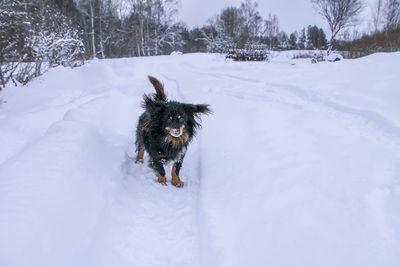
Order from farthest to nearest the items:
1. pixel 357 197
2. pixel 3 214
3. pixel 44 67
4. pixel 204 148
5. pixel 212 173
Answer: pixel 44 67 → pixel 204 148 → pixel 212 173 → pixel 357 197 → pixel 3 214

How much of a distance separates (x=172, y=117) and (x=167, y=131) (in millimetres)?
198

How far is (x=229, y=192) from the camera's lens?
8.53ft

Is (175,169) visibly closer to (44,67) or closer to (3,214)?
(3,214)

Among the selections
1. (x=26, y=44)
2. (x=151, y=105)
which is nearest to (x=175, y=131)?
(x=151, y=105)

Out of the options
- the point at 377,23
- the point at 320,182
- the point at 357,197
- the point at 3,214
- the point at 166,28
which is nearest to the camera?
the point at 3,214

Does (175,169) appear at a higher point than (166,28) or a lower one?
lower

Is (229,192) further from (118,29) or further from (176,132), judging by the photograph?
(118,29)

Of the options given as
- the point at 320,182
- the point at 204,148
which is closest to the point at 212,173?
the point at 204,148

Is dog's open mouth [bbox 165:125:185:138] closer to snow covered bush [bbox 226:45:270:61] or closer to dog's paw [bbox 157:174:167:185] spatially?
dog's paw [bbox 157:174:167:185]

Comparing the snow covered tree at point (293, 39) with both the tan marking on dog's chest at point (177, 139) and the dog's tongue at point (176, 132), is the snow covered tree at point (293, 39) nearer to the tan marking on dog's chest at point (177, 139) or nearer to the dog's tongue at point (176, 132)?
the tan marking on dog's chest at point (177, 139)

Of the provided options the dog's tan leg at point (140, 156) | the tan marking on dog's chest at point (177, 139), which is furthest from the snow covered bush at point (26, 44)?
the tan marking on dog's chest at point (177, 139)

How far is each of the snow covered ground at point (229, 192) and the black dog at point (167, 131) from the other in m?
0.27

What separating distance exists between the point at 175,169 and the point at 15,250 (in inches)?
78.1

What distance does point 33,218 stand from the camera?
1665 millimetres
